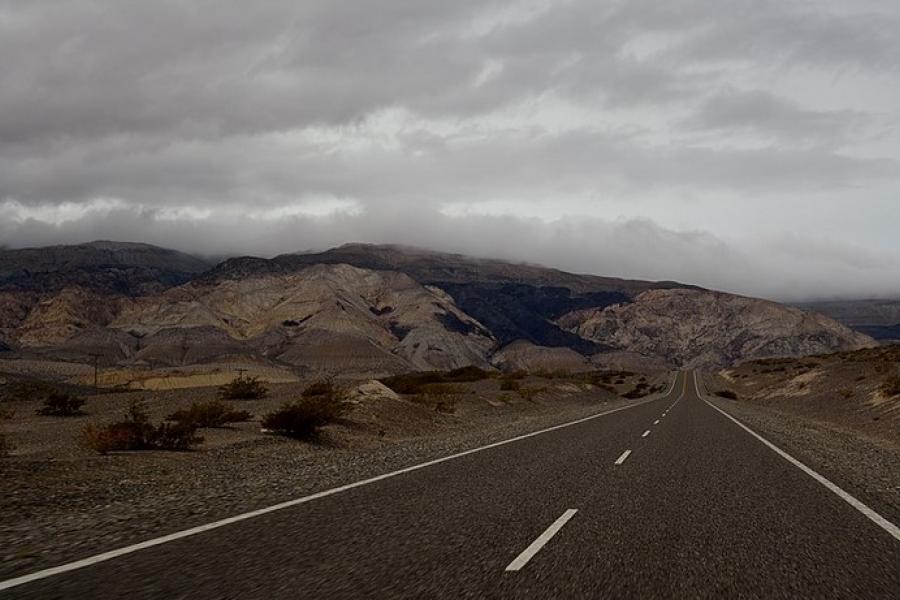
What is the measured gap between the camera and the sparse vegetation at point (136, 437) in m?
15.2

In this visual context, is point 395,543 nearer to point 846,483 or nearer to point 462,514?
point 462,514

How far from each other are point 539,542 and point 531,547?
219 millimetres

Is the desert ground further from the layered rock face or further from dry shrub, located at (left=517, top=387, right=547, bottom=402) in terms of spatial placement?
the layered rock face

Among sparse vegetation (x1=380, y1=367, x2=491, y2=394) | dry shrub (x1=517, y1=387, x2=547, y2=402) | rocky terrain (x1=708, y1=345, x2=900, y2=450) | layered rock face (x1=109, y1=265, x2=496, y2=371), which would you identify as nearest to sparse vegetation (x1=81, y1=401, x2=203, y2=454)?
rocky terrain (x1=708, y1=345, x2=900, y2=450)

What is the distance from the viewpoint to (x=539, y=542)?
6.83 meters

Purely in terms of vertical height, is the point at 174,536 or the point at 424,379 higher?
the point at 174,536

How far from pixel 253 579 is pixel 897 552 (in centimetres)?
621

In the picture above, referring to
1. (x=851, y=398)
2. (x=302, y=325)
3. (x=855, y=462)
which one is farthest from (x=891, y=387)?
(x=302, y=325)

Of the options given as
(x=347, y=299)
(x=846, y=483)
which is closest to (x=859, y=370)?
(x=846, y=483)

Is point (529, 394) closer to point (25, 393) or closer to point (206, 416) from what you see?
point (206, 416)

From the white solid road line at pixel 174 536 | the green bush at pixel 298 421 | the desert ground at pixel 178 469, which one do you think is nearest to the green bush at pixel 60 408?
the desert ground at pixel 178 469

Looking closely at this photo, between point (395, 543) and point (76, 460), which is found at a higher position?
point (395, 543)

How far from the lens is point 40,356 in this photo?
13862 cm

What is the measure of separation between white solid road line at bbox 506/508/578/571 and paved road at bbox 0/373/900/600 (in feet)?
0.09
